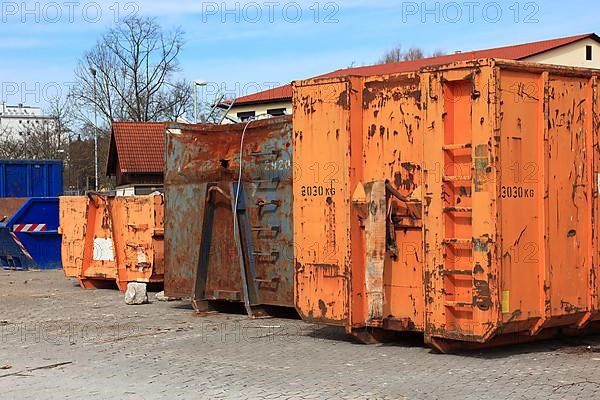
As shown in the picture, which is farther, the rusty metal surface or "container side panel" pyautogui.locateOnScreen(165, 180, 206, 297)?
"container side panel" pyautogui.locateOnScreen(165, 180, 206, 297)

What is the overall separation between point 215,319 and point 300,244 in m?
2.74

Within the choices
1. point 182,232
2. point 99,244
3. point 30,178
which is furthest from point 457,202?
point 30,178

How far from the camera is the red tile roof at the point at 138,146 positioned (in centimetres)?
3841

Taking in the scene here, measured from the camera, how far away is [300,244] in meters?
8.77

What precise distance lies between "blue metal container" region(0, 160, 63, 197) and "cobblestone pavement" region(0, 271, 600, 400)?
1415 cm

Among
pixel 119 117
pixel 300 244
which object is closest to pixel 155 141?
pixel 119 117

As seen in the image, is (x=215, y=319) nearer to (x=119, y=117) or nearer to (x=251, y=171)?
(x=251, y=171)

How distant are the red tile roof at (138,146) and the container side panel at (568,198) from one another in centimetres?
3112

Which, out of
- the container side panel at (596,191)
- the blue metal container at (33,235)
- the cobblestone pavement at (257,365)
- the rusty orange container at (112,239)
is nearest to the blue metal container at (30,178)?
the blue metal container at (33,235)

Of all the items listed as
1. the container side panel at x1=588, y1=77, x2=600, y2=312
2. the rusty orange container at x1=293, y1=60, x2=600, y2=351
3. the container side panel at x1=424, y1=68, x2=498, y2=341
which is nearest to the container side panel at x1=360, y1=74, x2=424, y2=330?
the rusty orange container at x1=293, y1=60, x2=600, y2=351

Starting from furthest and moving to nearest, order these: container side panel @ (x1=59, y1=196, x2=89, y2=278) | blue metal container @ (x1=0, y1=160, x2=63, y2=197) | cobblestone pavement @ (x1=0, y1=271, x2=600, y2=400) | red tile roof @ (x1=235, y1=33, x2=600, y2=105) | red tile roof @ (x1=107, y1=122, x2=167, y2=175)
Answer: red tile roof @ (x1=235, y1=33, x2=600, y2=105)
red tile roof @ (x1=107, y1=122, x2=167, y2=175)
blue metal container @ (x1=0, y1=160, x2=63, y2=197)
container side panel @ (x1=59, y1=196, x2=89, y2=278)
cobblestone pavement @ (x1=0, y1=271, x2=600, y2=400)

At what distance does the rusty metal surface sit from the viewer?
34.3 ft

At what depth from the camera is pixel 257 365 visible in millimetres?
7754

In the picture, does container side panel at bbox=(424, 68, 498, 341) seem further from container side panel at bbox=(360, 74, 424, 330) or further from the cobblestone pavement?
the cobblestone pavement
